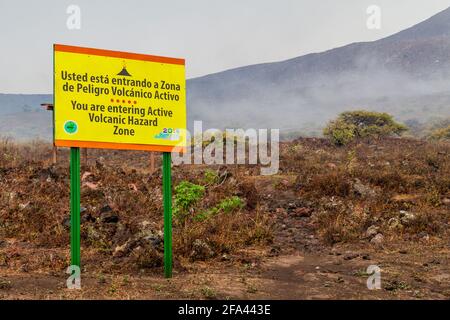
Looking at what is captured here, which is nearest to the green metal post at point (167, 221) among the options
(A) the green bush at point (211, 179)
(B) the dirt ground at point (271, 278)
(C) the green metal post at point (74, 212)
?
(B) the dirt ground at point (271, 278)

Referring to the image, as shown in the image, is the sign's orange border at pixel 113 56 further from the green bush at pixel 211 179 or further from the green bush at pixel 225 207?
the green bush at pixel 211 179

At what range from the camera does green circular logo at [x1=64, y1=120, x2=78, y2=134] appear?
590cm

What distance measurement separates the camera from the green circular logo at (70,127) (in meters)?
5.90

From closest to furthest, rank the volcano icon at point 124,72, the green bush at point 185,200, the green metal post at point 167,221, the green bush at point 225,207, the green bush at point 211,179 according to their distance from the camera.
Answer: the volcano icon at point 124,72 → the green metal post at point 167,221 → the green bush at point 225,207 → the green bush at point 185,200 → the green bush at point 211,179

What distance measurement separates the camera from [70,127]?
19.5ft

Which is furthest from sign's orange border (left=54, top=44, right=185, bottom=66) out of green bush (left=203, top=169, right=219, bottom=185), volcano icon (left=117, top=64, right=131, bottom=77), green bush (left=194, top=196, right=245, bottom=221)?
green bush (left=203, top=169, right=219, bottom=185)

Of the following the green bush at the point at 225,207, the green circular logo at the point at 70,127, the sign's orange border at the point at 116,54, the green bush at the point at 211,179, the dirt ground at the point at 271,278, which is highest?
the sign's orange border at the point at 116,54

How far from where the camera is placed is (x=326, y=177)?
1171 centimetres

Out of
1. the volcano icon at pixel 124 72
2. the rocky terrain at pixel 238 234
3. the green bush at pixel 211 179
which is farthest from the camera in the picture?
the green bush at pixel 211 179

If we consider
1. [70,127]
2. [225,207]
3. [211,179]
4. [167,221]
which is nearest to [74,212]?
[70,127]

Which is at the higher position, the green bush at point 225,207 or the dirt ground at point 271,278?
the green bush at point 225,207

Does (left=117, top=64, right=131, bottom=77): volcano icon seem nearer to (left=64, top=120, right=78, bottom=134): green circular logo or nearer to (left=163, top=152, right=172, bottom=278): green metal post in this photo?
(left=64, top=120, right=78, bottom=134): green circular logo

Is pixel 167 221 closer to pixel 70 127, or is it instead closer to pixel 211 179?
pixel 70 127
